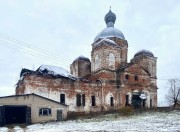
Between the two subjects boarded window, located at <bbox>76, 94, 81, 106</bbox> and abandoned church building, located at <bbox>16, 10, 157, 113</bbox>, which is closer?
abandoned church building, located at <bbox>16, 10, 157, 113</bbox>

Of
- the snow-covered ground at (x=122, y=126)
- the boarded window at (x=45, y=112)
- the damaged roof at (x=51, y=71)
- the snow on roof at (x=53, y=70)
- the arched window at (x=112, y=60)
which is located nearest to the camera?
the snow-covered ground at (x=122, y=126)

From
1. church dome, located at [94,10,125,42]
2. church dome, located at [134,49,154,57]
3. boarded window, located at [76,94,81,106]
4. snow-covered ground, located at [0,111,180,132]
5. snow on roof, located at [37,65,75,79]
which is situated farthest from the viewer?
church dome, located at [134,49,154,57]

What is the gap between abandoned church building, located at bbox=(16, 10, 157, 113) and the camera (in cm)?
3328

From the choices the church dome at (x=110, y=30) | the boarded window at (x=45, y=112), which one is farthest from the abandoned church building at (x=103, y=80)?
the boarded window at (x=45, y=112)

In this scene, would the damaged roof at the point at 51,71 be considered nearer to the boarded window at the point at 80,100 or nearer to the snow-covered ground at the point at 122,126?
the boarded window at the point at 80,100

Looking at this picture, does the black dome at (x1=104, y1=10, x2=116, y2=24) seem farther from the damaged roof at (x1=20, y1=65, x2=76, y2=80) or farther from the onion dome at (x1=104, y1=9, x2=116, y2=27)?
the damaged roof at (x1=20, y1=65, x2=76, y2=80)

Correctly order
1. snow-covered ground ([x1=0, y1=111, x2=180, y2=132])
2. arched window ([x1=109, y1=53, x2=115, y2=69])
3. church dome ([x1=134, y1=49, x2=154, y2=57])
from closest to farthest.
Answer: snow-covered ground ([x1=0, y1=111, x2=180, y2=132]) < arched window ([x1=109, y1=53, x2=115, y2=69]) < church dome ([x1=134, y1=49, x2=154, y2=57])

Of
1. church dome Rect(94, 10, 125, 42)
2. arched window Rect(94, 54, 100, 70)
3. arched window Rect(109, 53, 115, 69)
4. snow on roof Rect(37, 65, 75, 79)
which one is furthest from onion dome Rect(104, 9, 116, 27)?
snow on roof Rect(37, 65, 75, 79)

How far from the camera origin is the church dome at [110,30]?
142ft

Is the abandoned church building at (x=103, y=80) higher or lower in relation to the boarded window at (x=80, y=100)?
higher

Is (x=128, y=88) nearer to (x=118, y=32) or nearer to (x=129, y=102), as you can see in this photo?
(x=129, y=102)

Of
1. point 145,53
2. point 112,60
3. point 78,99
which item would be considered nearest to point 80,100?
point 78,99

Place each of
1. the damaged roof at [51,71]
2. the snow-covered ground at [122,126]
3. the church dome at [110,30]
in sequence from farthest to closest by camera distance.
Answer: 1. the church dome at [110,30]
2. the damaged roof at [51,71]
3. the snow-covered ground at [122,126]

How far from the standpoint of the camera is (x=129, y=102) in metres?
38.5
